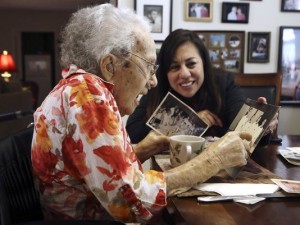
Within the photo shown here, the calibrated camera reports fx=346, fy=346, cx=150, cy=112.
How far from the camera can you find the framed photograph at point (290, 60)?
2.42 meters

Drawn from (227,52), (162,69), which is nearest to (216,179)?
(162,69)

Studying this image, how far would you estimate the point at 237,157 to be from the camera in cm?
85

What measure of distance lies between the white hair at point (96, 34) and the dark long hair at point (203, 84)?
2.28 ft

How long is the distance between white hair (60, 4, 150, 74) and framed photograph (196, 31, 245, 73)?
1.55 m

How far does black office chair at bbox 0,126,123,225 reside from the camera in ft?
2.38

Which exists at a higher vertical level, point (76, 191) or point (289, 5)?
point (289, 5)

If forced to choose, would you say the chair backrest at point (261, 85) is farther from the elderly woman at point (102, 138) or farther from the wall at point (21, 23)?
the wall at point (21, 23)

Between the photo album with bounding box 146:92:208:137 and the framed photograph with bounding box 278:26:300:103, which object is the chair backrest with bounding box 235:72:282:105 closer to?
the framed photograph with bounding box 278:26:300:103

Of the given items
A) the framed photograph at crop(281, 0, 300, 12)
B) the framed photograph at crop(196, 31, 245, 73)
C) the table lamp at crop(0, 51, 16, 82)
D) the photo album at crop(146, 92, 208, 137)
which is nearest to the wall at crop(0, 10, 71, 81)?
the table lamp at crop(0, 51, 16, 82)

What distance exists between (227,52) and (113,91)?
1648 mm

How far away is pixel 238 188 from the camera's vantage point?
31.4 inches

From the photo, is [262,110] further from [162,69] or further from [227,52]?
[227,52]

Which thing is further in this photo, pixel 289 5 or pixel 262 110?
pixel 289 5

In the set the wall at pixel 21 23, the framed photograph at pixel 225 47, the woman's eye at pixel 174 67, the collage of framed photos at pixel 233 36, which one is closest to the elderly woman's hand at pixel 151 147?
the woman's eye at pixel 174 67
